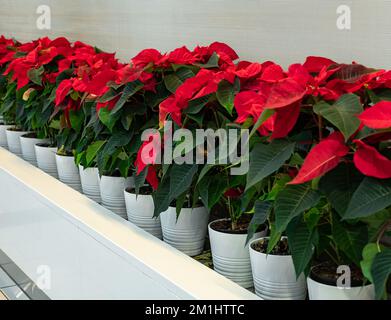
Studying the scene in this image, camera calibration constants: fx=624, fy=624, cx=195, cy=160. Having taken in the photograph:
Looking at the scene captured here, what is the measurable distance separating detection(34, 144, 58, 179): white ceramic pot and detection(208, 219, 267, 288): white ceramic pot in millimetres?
1017

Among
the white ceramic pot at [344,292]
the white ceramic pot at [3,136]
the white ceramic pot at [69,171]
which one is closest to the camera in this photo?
the white ceramic pot at [344,292]

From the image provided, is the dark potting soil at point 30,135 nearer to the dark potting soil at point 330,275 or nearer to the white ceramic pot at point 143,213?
the white ceramic pot at point 143,213

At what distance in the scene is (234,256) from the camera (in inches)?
48.8

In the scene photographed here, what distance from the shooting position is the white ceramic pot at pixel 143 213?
149 cm

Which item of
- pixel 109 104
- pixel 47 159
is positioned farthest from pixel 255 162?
pixel 47 159

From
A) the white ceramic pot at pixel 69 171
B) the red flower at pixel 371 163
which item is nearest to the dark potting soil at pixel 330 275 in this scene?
the red flower at pixel 371 163

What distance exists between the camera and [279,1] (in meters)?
1.62

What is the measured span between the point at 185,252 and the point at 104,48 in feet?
5.12

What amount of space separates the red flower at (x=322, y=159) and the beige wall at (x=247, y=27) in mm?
551

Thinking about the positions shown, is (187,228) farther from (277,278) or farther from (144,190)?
(277,278)

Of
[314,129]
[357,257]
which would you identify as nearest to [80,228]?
[314,129]

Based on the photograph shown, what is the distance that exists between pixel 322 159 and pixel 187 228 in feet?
1.95

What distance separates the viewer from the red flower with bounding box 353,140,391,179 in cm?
82

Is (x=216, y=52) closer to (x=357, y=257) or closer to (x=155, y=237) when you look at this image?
(x=155, y=237)
